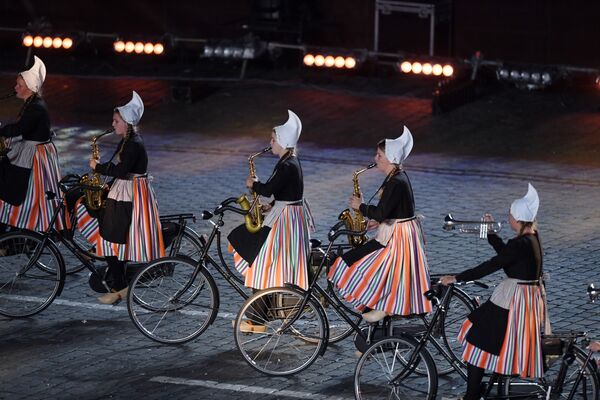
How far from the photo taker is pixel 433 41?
72.6ft

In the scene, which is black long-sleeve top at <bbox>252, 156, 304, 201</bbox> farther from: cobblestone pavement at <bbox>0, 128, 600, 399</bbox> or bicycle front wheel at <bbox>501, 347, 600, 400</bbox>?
bicycle front wheel at <bbox>501, 347, 600, 400</bbox>

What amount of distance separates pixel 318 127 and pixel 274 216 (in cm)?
1044

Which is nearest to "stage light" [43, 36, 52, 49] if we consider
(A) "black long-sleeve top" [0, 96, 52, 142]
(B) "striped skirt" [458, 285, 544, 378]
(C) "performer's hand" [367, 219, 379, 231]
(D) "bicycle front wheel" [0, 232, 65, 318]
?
(A) "black long-sleeve top" [0, 96, 52, 142]

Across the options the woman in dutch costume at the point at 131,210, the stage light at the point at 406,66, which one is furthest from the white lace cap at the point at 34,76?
the stage light at the point at 406,66

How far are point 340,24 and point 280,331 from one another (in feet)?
48.5

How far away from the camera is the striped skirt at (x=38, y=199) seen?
11859 millimetres

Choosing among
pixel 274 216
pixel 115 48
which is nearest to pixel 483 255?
pixel 274 216

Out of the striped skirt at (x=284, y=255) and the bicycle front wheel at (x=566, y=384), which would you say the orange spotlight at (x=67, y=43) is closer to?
the striped skirt at (x=284, y=255)

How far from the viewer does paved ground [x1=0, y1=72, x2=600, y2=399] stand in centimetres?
972

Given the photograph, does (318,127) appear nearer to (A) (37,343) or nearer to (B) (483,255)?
(B) (483,255)

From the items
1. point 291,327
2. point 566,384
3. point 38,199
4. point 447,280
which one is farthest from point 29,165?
point 566,384

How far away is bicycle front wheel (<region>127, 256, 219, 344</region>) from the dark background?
1217 cm

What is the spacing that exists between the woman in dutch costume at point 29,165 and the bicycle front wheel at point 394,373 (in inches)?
152

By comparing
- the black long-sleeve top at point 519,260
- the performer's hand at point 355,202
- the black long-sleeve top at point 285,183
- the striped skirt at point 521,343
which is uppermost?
the black long-sleeve top at point 285,183
